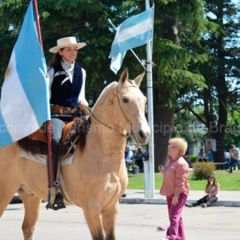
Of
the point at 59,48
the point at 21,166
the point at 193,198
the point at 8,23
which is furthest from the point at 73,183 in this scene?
the point at 8,23

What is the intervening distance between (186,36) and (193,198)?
15.4 m

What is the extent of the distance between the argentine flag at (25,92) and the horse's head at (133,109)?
1.10 meters

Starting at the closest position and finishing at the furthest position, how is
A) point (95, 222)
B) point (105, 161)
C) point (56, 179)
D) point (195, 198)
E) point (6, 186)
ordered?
point (95, 222) → point (105, 161) → point (56, 179) → point (6, 186) → point (195, 198)

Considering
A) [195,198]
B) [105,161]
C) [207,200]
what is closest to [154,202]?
[195,198]

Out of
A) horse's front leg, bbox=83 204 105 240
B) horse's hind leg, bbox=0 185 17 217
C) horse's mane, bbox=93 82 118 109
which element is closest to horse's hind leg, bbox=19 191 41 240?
horse's hind leg, bbox=0 185 17 217

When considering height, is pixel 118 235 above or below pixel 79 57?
below

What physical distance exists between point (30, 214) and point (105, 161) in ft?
6.83

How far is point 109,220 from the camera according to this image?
6.97 m

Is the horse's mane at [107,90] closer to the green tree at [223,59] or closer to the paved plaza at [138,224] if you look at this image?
the paved plaza at [138,224]

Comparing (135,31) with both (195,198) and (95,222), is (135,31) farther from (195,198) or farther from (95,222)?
(95,222)

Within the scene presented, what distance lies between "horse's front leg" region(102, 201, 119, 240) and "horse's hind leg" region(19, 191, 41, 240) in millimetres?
1708

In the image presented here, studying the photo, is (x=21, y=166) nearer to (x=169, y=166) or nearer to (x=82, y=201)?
(x=82, y=201)

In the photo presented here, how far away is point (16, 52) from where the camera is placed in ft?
25.9

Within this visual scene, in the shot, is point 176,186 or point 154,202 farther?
point 154,202
